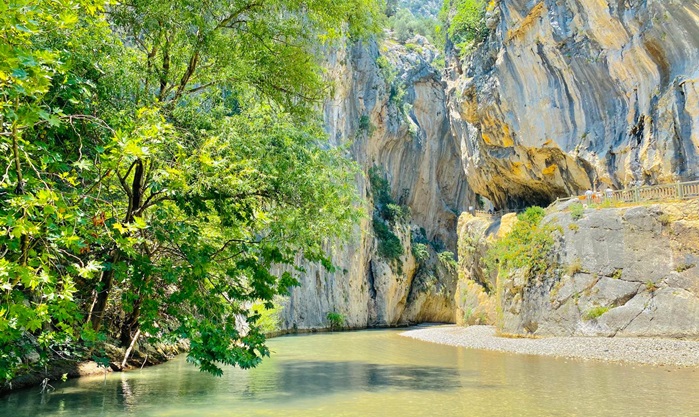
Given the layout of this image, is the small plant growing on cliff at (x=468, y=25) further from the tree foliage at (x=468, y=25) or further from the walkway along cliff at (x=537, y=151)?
the walkway along cliff at (x=537, y=151)

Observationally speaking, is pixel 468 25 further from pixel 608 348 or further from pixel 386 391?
pixel 386 391

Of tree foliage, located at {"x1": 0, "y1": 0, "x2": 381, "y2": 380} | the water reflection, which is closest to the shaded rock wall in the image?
the water reflection

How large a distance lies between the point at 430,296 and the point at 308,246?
1800 inches

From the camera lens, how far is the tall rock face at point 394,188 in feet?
139

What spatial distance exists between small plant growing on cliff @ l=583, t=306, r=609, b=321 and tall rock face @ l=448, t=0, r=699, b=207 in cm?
674

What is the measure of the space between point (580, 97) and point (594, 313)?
1337 cm

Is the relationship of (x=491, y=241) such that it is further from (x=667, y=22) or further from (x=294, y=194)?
(x=294, y=194)

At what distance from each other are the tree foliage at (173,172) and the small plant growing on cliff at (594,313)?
13.5 metres

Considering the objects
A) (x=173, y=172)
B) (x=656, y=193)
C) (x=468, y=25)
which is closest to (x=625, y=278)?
(x=656, y=193)

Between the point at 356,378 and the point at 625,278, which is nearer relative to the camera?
the point at 356,378

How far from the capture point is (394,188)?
57031 mm

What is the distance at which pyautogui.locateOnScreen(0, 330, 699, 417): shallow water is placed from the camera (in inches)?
376

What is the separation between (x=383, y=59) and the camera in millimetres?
52750

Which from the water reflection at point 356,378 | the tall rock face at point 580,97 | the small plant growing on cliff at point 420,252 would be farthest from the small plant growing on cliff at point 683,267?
the small plant growing on cliff at point 420,252
